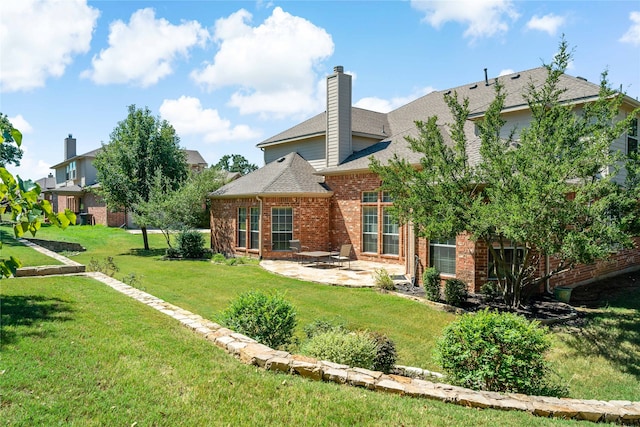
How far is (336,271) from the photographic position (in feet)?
50.1

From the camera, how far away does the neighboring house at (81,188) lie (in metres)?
35.5

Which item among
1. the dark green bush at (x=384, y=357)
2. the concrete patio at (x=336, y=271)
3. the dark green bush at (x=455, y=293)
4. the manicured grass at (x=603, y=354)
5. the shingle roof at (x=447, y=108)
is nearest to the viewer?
the dark green bush at (x=384, y=357)

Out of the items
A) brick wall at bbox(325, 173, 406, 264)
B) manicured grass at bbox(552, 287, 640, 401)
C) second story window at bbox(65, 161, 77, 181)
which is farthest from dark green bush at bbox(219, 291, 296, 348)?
second story window at bbox(65, 161, 77, 181)

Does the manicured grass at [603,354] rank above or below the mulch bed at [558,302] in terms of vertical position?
below

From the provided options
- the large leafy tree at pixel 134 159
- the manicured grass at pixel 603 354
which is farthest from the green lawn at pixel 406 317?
the large leafy tree at pixel 134 159

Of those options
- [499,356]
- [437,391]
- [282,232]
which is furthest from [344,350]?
[282,232]

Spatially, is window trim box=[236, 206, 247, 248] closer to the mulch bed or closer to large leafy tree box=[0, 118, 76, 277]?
the mulch bed

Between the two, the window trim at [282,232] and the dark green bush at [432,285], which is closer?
the dark green bush at [432,285]

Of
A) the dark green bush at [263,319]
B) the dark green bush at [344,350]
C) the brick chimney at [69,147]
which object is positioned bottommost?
the dark green bush at [344,350]

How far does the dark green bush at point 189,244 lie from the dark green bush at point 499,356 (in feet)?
56.6

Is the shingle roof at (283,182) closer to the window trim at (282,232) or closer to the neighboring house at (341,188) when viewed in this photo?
the neighboring house at (341,188)

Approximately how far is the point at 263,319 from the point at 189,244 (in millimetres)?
15490

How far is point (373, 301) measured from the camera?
11.2m

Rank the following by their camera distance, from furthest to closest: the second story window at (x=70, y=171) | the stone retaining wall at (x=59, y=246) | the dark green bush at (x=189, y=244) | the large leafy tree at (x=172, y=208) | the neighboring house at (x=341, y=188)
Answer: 1. the second story window at (x=70, y=171)
2. the stone retaining wall at (x=59, y=246)
3. the dark green bush at (x=189, y=244)
4. the large leafy tree at (x=172, y=208)
5. the neighboring house at (x=341, y=188)
